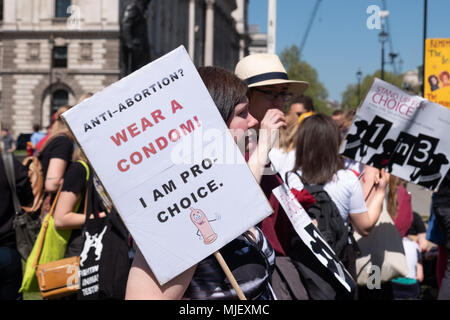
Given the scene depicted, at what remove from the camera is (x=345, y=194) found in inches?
151

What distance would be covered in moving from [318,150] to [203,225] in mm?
2125

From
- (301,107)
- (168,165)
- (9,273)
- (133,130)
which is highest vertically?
(133,130)

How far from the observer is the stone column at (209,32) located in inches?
2584

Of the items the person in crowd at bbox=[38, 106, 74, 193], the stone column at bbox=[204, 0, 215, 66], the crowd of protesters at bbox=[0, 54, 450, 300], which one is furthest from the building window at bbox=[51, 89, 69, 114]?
the crowd of protesters at bbox=[0, 54, 450, 300]

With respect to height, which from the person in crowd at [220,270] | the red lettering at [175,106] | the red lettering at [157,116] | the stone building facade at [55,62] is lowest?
the stone building facade at [55,62]

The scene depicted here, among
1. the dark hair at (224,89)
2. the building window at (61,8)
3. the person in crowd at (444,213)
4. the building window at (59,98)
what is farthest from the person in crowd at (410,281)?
the building window at (59,98)

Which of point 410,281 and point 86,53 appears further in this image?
point 86,53

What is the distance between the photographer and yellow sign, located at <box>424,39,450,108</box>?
269 inches

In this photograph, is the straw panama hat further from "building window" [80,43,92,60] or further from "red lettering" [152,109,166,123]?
"building window" [80,43,92,60]

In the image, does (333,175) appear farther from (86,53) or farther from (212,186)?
(86,53)

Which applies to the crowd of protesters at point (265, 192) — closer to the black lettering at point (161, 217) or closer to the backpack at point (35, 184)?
the backpack at point (35, 184)

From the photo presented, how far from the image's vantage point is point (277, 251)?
3391mm

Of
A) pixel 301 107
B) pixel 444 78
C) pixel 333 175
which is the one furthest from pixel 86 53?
pixel 333 175

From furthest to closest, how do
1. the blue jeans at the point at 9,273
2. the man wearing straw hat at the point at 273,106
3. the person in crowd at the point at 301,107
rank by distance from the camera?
the person in crowd at the point at 301,107 → the blue jeans at the point at 9,273 → the man wearing straw hat at the point at 273,106
